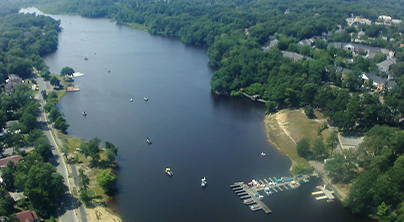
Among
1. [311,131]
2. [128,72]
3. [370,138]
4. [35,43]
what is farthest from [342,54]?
[35,43]

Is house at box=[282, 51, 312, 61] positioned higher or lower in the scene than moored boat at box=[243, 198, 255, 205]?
higher

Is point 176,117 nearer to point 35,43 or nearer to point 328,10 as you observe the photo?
point 35,43

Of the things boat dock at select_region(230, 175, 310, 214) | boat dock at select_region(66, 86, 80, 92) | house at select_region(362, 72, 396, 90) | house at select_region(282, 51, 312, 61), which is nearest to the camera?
boat dock at select_region(230, 175, 310, 214)

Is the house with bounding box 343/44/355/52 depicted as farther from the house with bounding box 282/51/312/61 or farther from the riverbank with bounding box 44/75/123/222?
the riverbank with bounding box 44/75/123/222

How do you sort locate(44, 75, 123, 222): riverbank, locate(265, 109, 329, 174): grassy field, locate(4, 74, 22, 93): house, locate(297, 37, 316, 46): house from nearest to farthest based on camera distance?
locate(44, 75, 123, 222): riverbank → locate(265, 109, 329, 174): grassy field → locate(4, 74, 22, 93): house → locate(297, 37, 316, 46): house

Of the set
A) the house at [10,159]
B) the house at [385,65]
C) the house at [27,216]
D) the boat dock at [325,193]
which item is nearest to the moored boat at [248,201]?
the boat dock at [325,193]

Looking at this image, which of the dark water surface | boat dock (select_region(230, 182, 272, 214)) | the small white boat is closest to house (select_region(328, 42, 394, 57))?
the dark water surface

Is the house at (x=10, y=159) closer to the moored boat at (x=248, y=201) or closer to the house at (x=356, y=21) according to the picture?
the moored boat at (x=248, y=201)
